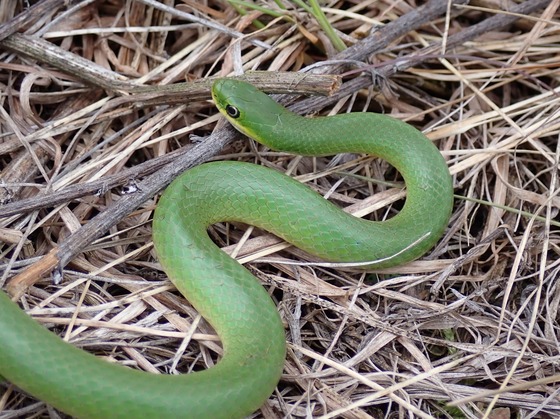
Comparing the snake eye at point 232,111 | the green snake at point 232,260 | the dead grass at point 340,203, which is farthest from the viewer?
the snake eye at point 232,111

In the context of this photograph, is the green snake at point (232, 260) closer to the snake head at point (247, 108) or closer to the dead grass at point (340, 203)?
the snake head at point (247, 108)

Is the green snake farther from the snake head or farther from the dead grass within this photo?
the dead grass

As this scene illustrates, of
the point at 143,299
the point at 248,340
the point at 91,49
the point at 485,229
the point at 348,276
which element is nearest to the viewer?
the point at 248,340

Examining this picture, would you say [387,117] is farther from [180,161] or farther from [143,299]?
[143,299]

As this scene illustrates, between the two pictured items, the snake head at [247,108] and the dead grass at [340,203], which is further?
the snake head at [247,108]

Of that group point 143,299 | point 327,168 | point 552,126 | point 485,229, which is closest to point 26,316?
point 143,299

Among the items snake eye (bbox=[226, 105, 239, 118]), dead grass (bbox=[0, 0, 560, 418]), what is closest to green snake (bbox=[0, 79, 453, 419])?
snake eye (bbox=[226, 105, 239, 118])

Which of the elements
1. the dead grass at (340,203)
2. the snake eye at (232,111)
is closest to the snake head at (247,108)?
the snake eye at (232,111)
